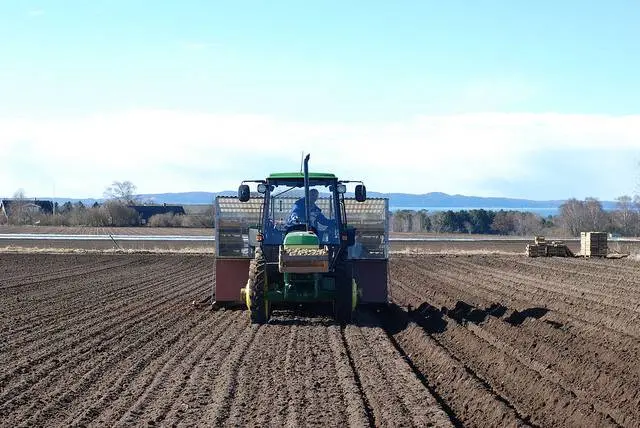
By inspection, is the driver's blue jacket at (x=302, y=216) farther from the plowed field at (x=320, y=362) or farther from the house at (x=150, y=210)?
the house at (x=150, y=210)

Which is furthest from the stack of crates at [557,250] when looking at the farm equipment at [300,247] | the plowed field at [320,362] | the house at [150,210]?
the house at [150,210]

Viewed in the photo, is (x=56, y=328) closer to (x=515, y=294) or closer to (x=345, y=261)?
(x=345, y=261)

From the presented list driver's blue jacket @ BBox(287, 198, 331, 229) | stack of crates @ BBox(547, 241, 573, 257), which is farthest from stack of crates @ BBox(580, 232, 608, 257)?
driver's blue jacket @ BBox(287, 198, 331, 229)

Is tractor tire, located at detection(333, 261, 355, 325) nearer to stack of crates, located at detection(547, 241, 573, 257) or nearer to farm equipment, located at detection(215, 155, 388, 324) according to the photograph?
farm equipment, located at detection(215, 155, 388, 324)

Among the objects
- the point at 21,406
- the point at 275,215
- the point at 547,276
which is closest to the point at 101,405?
the point at 21,406

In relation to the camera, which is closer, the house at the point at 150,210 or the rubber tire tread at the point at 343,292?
the rubber tire tread at the point at 343,292

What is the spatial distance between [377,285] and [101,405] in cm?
917

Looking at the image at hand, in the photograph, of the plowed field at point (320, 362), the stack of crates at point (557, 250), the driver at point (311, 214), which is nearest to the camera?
the plowed field at point (320, 362)

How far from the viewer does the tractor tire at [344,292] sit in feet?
52.0

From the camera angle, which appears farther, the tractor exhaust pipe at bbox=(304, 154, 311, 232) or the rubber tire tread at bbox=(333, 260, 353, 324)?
the tractor exhaust pipe at bbox=(304, 154, 311, 232)

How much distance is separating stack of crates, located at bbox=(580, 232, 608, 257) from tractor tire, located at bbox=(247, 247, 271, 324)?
29.4m

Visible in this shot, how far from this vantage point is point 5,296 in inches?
853

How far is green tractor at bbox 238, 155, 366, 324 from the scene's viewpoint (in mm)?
15539

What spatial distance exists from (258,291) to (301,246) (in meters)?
1.02
